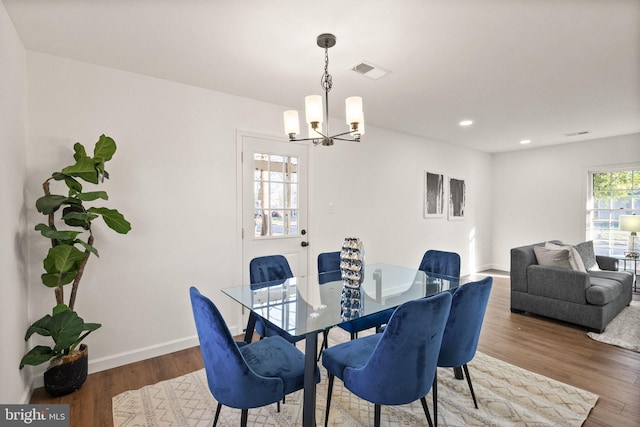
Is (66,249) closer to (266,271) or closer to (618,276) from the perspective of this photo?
(266,271)

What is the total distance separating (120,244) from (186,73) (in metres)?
1.58

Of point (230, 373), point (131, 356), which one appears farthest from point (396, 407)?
point (131, 356)

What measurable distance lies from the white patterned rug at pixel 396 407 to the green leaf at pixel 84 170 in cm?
156

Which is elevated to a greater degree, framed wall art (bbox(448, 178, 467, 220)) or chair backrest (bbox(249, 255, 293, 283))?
framed wall art (bbox(448, 178, 467, 220))

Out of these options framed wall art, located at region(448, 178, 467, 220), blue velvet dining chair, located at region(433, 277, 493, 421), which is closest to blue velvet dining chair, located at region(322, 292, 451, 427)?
blue velvet dining chair, located at region(433, 277, 493, 421)

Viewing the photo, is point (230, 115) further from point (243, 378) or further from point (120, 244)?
point (243, 378)

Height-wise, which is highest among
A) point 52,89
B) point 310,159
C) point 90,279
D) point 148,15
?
point 148,15

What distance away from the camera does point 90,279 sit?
2.56 m

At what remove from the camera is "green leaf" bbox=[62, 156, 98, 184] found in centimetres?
217

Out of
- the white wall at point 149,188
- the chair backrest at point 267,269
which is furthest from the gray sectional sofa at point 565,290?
the chair backrest at point 267,269

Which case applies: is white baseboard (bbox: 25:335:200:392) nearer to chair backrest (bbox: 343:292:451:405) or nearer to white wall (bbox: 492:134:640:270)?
chair backrest (bbox: 343:292:451:405)

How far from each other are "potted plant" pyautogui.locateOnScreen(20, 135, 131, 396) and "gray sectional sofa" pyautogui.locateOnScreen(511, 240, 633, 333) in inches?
174

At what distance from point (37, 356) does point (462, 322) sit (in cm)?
271

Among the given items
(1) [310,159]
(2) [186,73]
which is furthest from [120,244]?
(1) [310,159]
